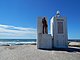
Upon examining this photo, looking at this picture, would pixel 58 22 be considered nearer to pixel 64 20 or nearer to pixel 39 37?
pixel 64 20

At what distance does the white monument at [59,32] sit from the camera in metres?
16.0

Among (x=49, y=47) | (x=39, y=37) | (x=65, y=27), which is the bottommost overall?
(x=49, y=47)

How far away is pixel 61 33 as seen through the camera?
1611cm

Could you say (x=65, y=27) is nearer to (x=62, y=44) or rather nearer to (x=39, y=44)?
(x=62, y=44)

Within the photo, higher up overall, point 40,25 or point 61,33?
point 40,25

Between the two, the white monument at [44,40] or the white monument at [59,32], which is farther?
the white monument at [59,32]

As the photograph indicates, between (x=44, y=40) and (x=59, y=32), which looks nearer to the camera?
(x=44, y=40)

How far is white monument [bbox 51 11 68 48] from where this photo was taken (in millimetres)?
16031

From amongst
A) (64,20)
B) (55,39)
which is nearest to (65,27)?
(64,20)

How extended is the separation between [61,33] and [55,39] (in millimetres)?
1015

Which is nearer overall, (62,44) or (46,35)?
(46,35)

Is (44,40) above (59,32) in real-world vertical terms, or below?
below

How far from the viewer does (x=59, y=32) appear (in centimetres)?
1616

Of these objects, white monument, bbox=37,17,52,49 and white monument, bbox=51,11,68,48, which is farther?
white monument, bbox=51,11,68,48
